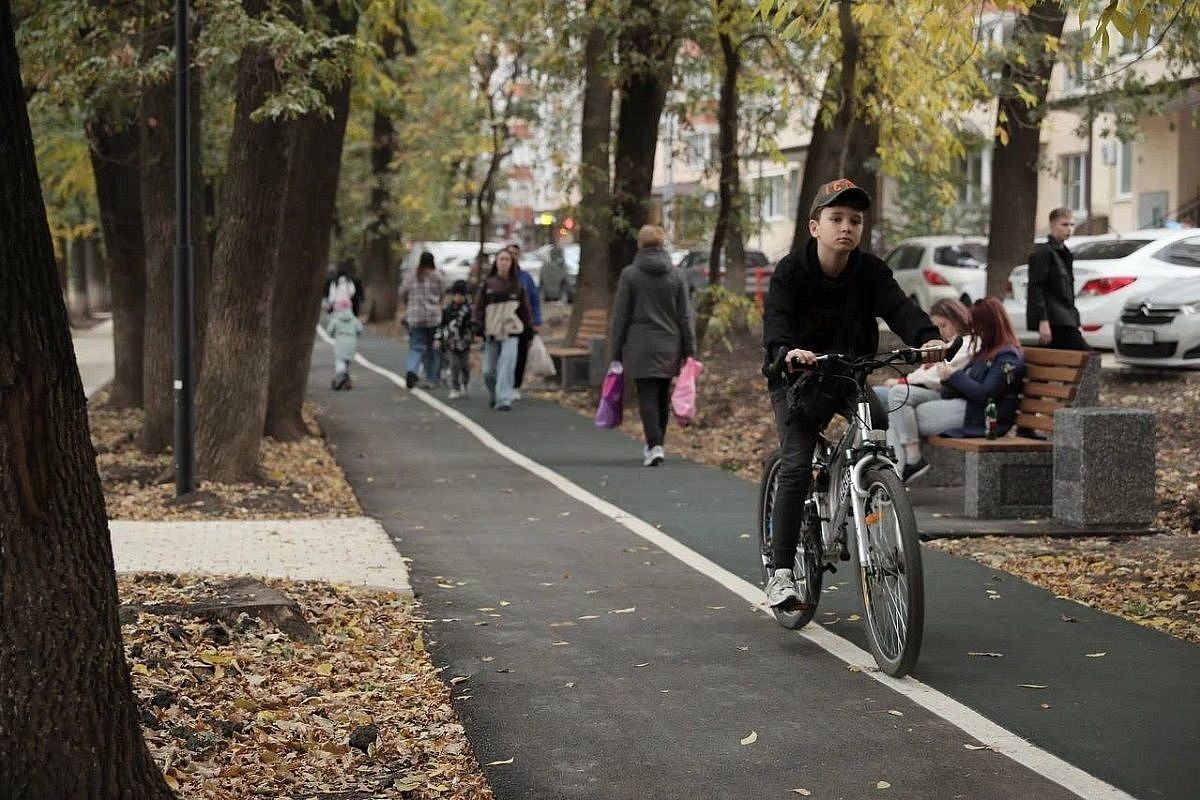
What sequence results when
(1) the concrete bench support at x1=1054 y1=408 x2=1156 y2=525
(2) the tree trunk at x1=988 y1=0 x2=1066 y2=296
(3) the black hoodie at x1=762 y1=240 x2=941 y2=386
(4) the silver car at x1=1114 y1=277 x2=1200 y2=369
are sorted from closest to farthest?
(3) the black hoodie at x1=762 y1=240 x2=941 y2=386 → (1) the concrete bench support at x1=1054 y1=408 x2=1156 y2=525 → (4) the silver car at x1=1114 y1=277 x2=1200 y2=369 → (2) the tree trunk at x1=988 y1=0 x2=1066 y2=296

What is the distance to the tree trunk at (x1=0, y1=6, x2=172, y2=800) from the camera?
4.79 metres

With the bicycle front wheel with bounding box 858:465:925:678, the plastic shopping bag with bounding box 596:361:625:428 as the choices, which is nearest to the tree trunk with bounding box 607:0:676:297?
the plastic shopping bag with bounding box 596:361:625:428

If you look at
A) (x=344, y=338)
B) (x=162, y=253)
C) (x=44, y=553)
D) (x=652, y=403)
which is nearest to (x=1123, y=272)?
(x=652, y=403)

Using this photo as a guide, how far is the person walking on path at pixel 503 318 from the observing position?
2159cm

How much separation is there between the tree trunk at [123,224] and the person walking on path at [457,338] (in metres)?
4.22

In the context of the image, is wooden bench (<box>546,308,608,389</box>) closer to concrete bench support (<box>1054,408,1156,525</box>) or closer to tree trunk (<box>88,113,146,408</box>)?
tree trunk (<box>88,113,146,408</box>)

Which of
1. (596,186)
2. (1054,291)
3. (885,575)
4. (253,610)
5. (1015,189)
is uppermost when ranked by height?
(596,186)

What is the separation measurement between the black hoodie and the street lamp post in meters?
6.30

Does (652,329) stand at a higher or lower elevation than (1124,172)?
lower

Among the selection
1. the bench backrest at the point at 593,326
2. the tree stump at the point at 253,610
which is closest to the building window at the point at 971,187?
the bench backrest at the point at 593,326

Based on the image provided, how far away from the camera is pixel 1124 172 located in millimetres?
45875

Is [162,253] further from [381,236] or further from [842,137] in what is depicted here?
[381,236]

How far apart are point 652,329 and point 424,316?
9.67 meters

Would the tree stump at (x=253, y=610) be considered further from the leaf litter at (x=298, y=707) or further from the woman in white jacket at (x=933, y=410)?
the woman in white jacket at (x=933, y=410)
